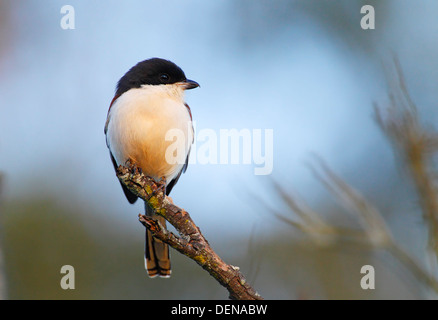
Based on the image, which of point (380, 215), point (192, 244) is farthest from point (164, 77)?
point (380, 215)

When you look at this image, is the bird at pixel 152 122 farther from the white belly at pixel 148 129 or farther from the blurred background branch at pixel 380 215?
the blurred background branch at pixel 380 215

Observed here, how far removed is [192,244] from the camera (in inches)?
149

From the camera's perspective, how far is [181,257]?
986cm

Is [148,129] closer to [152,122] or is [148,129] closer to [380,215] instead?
[152,122]

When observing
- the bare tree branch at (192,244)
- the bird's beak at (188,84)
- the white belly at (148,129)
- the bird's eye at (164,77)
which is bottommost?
the bare tree branch at (192,244)

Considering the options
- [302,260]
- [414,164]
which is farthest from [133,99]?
[302,260]

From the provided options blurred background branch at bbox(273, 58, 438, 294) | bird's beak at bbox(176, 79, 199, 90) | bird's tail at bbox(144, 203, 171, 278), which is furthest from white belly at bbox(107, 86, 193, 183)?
blurred background branch at bbox(273, 58, 438, 294)

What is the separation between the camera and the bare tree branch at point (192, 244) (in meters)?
3.52

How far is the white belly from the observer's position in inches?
222

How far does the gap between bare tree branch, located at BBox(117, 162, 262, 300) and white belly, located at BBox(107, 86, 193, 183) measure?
4.10ft

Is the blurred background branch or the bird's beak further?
the bird's beak

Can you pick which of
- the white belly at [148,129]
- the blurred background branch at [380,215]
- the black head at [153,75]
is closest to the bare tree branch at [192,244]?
the blurred background branch at [380,215]

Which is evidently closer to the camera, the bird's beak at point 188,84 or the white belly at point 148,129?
the white belly at point 148,129

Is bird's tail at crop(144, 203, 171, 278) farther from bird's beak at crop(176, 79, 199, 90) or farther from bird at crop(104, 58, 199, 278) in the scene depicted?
bird's beak at crop(176, 79, 199, 90)
